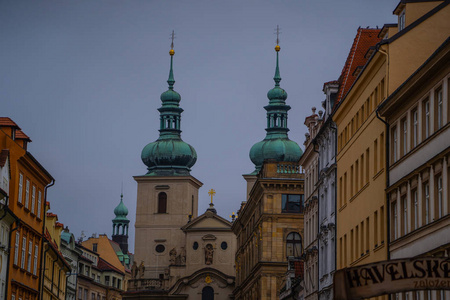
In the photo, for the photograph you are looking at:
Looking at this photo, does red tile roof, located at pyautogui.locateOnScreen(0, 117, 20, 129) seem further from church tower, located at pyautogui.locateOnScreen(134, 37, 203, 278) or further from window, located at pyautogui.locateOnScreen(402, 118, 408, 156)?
church tower, located at pyautogui.locateOnScreen(134, 37, 203, 278)

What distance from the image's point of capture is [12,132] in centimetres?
4975

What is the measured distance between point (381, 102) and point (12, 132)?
18.4 meters

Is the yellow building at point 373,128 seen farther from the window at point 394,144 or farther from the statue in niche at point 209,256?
the statue in niche at point 209,256

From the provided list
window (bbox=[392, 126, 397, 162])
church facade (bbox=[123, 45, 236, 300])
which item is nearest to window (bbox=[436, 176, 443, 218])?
window (bbox=[392, 126, 397, 162])

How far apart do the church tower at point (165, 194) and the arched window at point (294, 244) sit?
179ft

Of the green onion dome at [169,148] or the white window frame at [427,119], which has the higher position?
the green onion dome at [169,148]

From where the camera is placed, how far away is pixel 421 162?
1238 inches

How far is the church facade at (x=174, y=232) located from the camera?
126 meters

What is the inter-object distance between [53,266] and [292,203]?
2207 cm

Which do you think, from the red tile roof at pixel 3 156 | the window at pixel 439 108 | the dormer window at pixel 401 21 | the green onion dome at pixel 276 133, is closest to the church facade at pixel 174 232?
the green onion dome at pixel 276 133

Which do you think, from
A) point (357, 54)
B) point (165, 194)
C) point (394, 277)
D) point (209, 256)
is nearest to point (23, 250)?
point (357, 54)

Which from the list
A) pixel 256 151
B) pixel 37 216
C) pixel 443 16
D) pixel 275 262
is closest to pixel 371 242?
pixel 443 16

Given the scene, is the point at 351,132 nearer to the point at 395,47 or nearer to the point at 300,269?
the point at 395,47

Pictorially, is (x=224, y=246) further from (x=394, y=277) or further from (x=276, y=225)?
(x=394, y=277)
